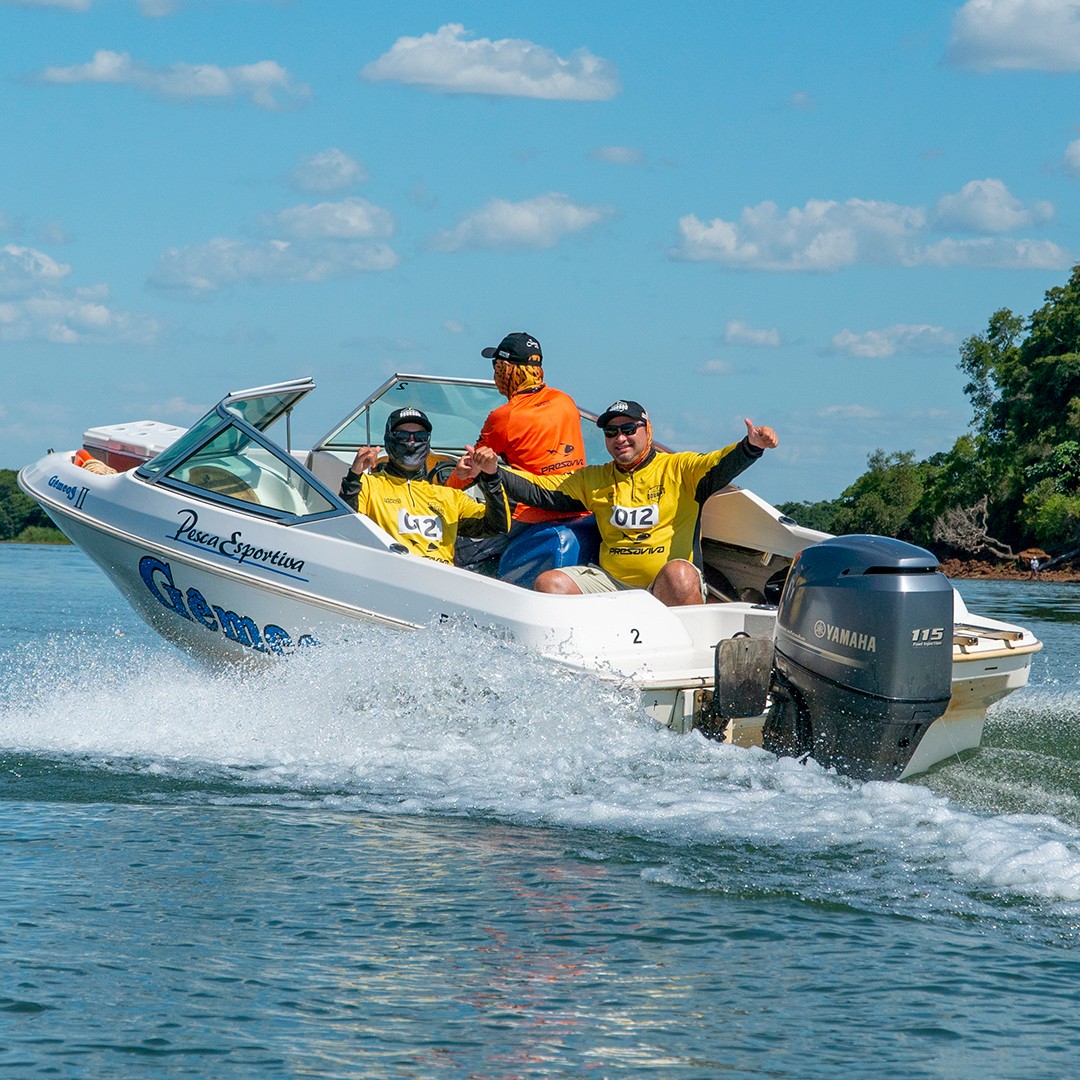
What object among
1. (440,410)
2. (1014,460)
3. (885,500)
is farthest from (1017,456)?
(440,410)

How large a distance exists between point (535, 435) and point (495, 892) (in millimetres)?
3467

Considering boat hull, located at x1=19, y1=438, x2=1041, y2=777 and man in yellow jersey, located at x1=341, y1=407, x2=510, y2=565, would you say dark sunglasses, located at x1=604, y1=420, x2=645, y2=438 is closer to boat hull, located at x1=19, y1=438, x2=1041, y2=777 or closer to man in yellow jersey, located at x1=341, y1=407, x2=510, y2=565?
man in yellow jersey, located at x1=341, y1=407, x2=510, y2=565

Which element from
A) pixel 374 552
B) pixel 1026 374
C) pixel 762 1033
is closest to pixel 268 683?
pixel 374 552

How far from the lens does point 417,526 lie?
21.5 ft

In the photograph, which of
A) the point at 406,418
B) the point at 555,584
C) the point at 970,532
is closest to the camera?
the point at 555,584

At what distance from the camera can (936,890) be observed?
399 cm

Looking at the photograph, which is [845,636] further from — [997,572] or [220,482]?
[997,572]

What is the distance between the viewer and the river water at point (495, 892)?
10.2ft

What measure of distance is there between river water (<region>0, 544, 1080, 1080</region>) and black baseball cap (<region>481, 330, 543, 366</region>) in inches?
72.9

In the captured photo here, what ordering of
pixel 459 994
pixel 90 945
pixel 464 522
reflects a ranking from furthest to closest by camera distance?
pixel 464 522 → pixel 90 945 → pixel 459 994

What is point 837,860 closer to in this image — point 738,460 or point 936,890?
point 936,890

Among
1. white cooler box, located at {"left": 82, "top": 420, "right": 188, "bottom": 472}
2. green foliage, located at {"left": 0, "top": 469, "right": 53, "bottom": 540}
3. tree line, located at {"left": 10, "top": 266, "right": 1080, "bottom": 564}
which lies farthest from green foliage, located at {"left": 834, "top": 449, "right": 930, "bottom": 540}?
white cooler box, located at {"left": 82, "top": 420, "right": 188, "bottom": 472}

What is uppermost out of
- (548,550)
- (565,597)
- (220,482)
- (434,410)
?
(434,410)

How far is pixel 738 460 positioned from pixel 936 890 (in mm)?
2580
